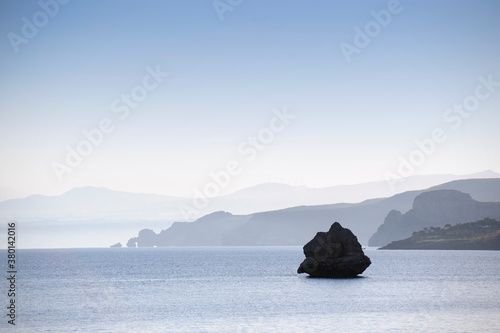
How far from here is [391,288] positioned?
355 feet

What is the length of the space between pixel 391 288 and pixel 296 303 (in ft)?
98.3

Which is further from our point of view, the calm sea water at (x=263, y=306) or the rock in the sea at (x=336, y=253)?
the rock in the sea at (x=336, y=253)

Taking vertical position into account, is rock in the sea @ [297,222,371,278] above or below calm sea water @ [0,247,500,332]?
above

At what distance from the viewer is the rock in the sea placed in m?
123

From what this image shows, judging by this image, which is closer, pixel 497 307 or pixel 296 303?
pixel 497 307

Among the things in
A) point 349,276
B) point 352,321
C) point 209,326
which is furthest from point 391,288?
point 209,326

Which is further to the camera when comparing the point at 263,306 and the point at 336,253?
the point at 336,253

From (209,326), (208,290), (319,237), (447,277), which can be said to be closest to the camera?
(209,326)

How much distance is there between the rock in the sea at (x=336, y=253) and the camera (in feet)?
402

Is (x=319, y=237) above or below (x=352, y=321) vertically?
above

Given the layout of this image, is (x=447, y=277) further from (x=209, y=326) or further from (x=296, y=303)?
(x=209, y=326)

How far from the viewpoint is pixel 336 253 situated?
408 ft

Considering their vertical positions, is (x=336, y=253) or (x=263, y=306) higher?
(x=336, y=253)

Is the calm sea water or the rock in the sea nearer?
the calm sea water
